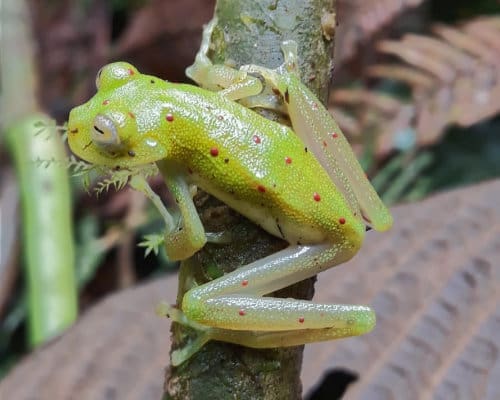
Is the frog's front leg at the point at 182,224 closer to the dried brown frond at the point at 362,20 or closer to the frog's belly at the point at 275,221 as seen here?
the frog's belly at the point at 275,221

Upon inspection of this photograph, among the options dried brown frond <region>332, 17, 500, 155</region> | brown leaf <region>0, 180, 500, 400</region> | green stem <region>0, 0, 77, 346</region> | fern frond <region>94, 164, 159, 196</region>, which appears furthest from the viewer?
Answer: green stem <region>0, 0, 77, 346</region>

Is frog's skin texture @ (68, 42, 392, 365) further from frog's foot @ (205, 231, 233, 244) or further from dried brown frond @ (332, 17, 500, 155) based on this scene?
dried brown frond @ (332, 17, 500, 155)

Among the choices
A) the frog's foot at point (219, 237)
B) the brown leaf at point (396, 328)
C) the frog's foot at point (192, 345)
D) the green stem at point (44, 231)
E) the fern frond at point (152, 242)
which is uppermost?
the frog's foot at point (219, 237)

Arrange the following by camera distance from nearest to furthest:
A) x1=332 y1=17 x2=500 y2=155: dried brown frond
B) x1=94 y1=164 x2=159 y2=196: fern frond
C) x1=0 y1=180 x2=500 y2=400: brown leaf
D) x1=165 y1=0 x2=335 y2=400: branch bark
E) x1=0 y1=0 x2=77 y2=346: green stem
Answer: x1=165 y1=0 x2=335 y2=400: branch bark < x1=94 y1=164 x2=159 y2=196: fern frond < x1=0 y1=180 x2=500 y2=400: brown leaf < x1=332 y1=17 x2=500 y2=155: dried brown frond < x1=0 y1=0 x2=77 y2=346: green stem

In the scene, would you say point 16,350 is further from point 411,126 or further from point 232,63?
point 232,63

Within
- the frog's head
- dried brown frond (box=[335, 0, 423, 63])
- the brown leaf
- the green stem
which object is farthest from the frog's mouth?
dried brown frond (box=[335, 0, 423, 63])

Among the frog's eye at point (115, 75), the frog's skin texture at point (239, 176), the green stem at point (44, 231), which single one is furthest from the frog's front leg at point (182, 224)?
the green stem at point (44, 231)

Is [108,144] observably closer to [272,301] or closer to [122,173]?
[122,173]

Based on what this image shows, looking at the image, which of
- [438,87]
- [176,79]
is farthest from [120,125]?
[176,79]

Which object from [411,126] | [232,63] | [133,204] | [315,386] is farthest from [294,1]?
[133,204]
